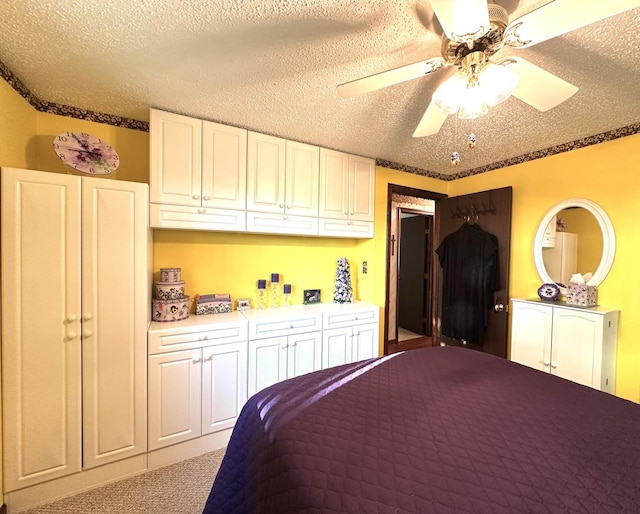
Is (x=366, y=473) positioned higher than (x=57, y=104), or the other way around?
(x=57, y=104)

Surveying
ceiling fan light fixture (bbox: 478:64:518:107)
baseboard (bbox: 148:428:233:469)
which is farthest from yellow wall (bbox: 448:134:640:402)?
baseboard (bbox: 148:428:233:469)

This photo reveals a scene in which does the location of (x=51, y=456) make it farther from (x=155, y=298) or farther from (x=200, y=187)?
(x=200, y=187)

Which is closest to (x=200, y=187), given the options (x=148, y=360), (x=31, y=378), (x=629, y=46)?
(x=148, y=360)

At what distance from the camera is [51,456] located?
1.53m

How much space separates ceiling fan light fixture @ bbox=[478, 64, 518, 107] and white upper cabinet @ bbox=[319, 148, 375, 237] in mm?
1531

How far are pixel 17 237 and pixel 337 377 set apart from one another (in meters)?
1.80

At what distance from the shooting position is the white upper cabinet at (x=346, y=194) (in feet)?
8.34

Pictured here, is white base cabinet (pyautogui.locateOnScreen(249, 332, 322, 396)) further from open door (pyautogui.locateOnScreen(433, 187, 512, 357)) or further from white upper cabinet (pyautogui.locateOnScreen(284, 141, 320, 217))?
open door (pyautogui.locateOnScreen(433, 187, 512, 357))

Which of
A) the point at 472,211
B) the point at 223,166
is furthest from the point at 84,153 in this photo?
the point at 472,211

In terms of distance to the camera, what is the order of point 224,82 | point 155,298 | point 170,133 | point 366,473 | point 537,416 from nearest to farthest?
point 366,473 → point 537,416 → point 224,82 → point 170,133 → point 155,298

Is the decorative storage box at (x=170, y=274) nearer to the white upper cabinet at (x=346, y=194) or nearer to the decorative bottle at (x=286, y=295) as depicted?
the decorative bottle at (x=286, y=295)

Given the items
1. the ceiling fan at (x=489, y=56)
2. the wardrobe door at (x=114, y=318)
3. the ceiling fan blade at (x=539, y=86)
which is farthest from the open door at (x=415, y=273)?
the wardrobe door at (x=114, y=318)

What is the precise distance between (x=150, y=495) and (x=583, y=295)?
10.7 ft

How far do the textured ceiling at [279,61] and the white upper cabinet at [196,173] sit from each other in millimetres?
104
